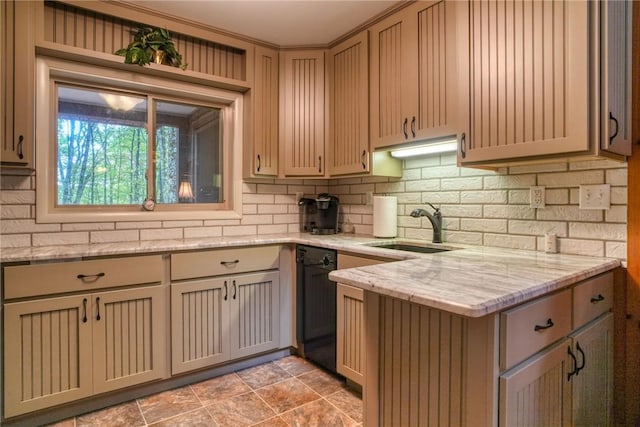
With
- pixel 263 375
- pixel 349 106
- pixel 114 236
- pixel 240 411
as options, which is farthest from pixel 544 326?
pixel 114 236

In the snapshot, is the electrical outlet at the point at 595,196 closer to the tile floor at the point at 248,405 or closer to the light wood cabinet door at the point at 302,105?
the tile floor at the point at 248,405

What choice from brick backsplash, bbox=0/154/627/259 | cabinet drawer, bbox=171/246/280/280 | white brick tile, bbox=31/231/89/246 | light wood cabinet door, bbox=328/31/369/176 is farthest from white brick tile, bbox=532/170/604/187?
white brick tile, bbox=31/231/89/246

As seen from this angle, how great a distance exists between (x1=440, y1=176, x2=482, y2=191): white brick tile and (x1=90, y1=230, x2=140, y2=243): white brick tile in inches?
83.9

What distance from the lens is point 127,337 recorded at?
2.00 m

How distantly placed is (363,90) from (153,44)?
1.44 m

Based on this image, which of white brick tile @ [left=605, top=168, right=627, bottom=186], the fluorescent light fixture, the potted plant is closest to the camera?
white brick tile @ [left=605, top=168, right=627, bottom=186]

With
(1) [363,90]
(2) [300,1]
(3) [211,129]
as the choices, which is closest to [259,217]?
(3) [211,129]

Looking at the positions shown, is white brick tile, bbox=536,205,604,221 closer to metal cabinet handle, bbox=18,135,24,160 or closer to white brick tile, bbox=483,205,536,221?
white brick tile, bbox=483,205,536,221

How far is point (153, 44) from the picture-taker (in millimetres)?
2279

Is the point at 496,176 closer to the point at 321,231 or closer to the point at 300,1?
the point at 321,231

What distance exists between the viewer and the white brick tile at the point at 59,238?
82.4 inches

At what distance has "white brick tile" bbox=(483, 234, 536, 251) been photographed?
6.23ft

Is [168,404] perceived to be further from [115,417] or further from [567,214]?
[567,214]

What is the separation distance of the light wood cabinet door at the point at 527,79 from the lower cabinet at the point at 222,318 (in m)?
1.62
